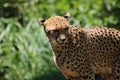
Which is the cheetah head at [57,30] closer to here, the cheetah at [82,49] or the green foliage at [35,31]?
the cheetah at [82,49]

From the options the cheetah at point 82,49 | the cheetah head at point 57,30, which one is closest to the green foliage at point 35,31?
the cheetah at point 82,49

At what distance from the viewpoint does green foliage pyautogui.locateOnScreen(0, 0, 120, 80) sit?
35.7 feet

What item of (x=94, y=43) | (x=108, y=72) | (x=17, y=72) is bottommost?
(x=17, y=72)

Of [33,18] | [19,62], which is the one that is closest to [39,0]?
[33,18]

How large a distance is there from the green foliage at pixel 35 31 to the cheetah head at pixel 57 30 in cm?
301

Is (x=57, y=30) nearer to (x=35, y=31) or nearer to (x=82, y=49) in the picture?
(x=82, y=49)

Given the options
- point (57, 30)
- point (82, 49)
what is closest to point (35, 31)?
point (82, 49)

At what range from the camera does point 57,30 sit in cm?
698

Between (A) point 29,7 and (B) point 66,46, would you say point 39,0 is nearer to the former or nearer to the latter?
(A) point 29,7

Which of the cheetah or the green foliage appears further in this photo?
the green foliage

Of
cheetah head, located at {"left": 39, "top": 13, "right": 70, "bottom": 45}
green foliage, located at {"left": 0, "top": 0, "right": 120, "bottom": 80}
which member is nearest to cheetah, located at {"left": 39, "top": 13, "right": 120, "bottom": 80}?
cheetah head, located at {"left": 39, "top": 13, "right": 70, "bottom": 45}

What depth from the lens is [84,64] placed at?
7438 millimetres

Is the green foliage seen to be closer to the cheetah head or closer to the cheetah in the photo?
the cheetah

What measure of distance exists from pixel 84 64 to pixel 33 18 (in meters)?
4.79
